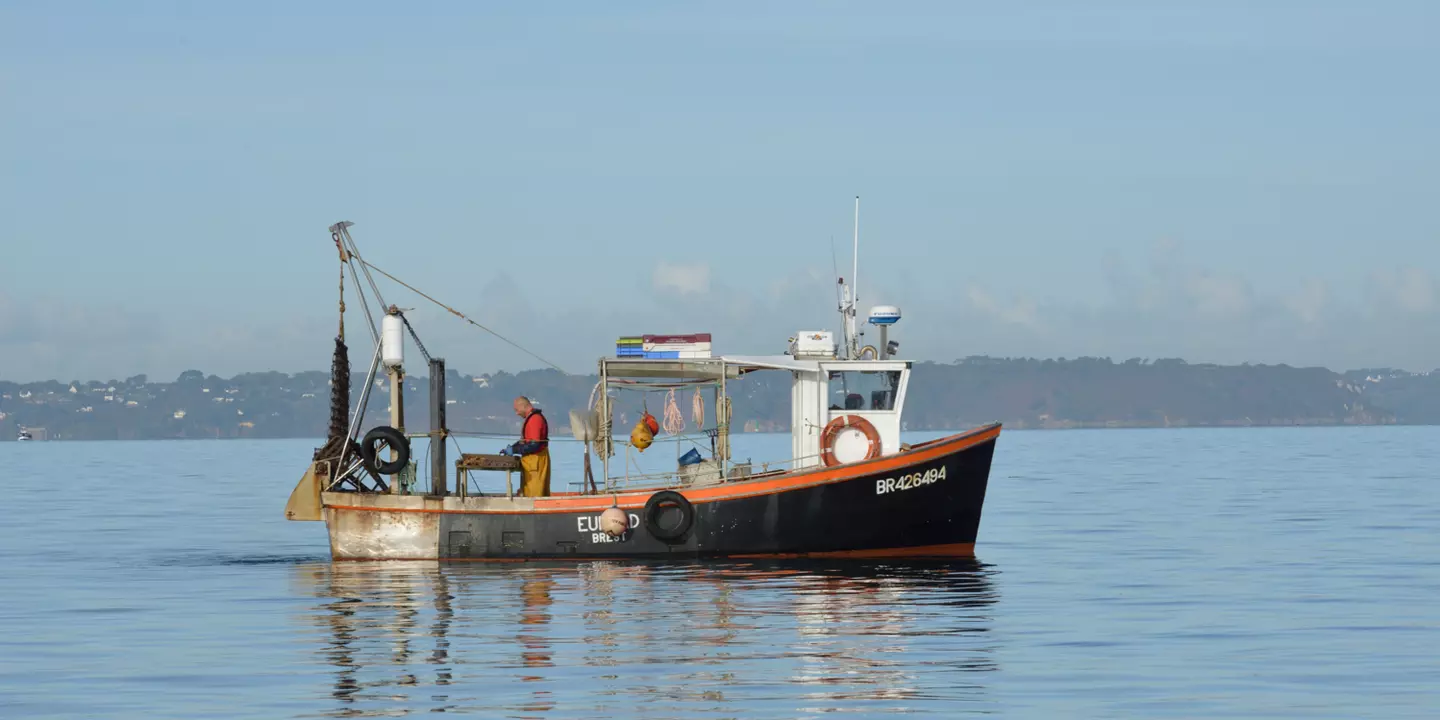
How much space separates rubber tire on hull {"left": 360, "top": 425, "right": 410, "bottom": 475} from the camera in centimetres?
2847

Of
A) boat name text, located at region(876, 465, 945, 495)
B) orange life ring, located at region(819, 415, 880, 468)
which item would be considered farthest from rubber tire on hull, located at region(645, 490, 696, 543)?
boat name text, located at region(876, 465, 945, 495)

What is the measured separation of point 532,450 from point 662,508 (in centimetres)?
237

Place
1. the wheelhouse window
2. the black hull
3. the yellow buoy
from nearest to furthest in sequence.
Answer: the black hull < the yellow buoy < the wheelhouse window

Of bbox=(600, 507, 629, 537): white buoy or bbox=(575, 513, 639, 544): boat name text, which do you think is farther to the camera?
bbox=(575, 513, 639, 544): boat name text

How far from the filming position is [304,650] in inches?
771

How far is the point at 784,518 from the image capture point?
27.2 metres

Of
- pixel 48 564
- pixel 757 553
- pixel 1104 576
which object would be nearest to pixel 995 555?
pixel 1104 576

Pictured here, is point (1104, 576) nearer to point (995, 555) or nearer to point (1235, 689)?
point (995, 555)

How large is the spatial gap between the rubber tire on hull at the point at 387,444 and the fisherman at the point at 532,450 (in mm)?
1657

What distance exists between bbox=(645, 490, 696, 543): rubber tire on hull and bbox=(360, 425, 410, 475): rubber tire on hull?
424 cm

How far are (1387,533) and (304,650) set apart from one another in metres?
27.2

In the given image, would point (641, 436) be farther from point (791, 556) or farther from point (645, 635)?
point (645, 635)

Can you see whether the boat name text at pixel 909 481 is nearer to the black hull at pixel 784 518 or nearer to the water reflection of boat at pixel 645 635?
the black hull at pixel 784 518

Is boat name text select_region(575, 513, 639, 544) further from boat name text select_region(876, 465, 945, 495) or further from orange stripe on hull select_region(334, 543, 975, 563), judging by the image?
Result: boat name text select_region(876, 465, 945, 495)
